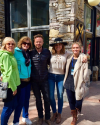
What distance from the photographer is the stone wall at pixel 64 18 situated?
4453mm

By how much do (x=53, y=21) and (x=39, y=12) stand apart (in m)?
1.04

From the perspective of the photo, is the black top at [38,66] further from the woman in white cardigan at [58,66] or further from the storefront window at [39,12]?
the storefront window at [39,12]

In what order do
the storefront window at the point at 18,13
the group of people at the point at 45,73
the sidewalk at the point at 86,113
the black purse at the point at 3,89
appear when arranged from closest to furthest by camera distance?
1. the black purse at the point at 3,89
2. the group of people at the point at 45,73
3. the sidewalk at the point at 86,113
4. the storefront window at the point at 18,13

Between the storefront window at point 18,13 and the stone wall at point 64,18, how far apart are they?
1472mm

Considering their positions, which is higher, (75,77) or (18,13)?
(18,13)

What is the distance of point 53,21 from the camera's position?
4672 mm

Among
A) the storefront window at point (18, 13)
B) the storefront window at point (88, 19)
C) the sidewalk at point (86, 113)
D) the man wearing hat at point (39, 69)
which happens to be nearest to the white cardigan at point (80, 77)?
the man wearing hat at point (39, 69)

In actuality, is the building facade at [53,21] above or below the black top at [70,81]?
above

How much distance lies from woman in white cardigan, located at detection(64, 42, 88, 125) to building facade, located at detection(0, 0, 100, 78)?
5.43 ft

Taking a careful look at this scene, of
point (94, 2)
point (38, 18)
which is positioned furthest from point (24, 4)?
point (94, 2)

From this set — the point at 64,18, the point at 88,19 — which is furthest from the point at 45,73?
the point at 88,19

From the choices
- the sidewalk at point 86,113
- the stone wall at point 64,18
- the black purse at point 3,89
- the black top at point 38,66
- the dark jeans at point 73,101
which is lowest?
the sidewalk at point 86,113

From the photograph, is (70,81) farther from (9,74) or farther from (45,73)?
(9,74)

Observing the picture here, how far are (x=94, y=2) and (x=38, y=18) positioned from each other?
2.01 metres
